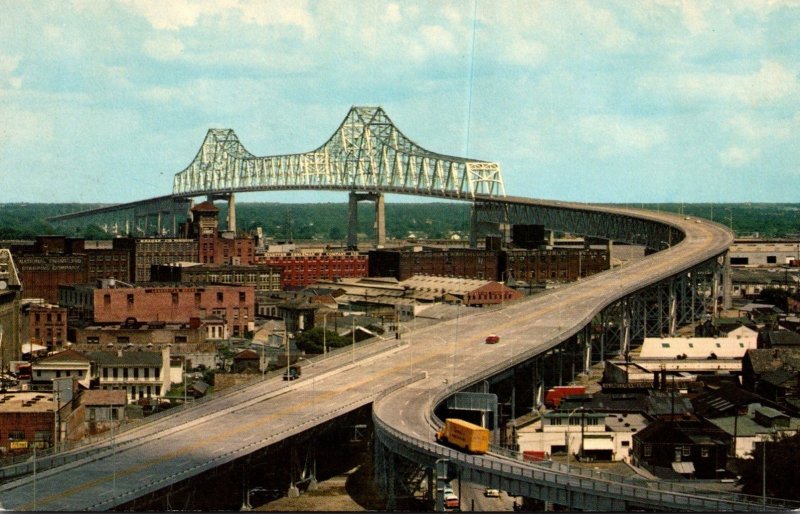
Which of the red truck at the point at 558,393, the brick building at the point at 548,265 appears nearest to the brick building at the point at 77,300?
the red truck at the point at 558,393

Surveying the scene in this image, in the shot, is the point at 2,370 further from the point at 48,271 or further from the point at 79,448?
the point at 48,271

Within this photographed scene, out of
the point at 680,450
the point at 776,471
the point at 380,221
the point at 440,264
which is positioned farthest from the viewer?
the point at 380,221

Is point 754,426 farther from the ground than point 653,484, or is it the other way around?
point 754,426

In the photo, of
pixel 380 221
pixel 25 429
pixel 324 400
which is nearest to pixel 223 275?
pixel 324 400

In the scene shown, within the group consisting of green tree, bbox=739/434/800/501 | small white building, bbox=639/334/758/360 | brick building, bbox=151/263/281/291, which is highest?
brick building, bbox=151/263/281/291

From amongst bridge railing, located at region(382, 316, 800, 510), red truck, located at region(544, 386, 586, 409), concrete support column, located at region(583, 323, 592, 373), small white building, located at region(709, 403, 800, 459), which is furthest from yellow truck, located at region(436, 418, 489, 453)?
concrete support column, located at region(583, 323, 592, 373)

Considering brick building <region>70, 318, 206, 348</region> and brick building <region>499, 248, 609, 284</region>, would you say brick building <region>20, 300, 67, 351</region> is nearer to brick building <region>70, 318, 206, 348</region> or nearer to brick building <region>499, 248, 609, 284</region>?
brick building <region>70, 318, 206, 348</region>

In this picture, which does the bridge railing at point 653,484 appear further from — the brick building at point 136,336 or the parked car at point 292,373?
the brick building at point 136,336

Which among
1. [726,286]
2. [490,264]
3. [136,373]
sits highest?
[490,264]
